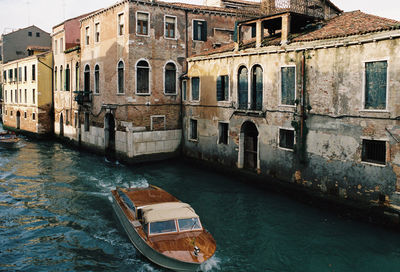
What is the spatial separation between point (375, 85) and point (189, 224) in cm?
808

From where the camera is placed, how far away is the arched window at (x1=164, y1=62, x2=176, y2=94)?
23469 mm

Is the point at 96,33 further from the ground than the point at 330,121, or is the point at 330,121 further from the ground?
the point at 96,33

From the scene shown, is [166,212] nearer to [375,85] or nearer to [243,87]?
[375,85]

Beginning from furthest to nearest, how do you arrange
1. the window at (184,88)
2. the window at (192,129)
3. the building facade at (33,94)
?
the building facade at (33,94) → the window at (184,88) → the window at (192,129)

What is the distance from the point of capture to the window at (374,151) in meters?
13.0

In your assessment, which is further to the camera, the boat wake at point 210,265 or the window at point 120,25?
the window at point 120,25

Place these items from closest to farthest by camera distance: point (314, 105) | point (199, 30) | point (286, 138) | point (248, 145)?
point (314, 105) → point (286, 138) → point (248, 145) → point (199, 30)

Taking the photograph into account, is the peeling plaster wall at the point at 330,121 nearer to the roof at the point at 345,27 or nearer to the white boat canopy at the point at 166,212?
the roof at the point at 345,27

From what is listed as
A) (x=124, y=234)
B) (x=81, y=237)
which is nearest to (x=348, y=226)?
(x=124, y=234)

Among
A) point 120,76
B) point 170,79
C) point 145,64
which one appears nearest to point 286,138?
point 170,79

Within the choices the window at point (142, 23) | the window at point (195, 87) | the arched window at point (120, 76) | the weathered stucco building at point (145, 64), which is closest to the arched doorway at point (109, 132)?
the weathered stucco building at point (145, 64)

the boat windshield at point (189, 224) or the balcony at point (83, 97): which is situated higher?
the balcony at point (83, 97)

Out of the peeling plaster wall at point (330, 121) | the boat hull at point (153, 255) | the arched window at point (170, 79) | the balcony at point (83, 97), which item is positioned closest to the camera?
the boat hull at point (153, 255)

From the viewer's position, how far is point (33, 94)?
116ft
